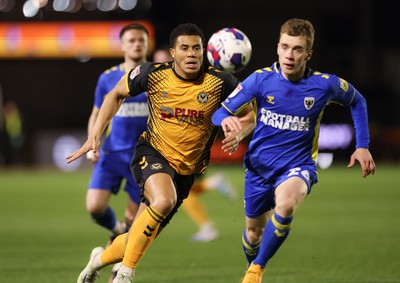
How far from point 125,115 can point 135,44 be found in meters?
0.72

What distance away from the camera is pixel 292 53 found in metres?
6.40

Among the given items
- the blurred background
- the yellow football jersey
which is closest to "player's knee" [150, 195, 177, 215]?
the yellow football jersey

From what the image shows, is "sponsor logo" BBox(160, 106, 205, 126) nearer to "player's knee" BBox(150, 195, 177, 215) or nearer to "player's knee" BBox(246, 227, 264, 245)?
"player's knee" BBox(150, 195, 177, 215)

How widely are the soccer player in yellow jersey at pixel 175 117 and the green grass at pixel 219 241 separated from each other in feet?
4.41

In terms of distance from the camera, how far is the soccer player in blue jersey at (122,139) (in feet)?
26.9

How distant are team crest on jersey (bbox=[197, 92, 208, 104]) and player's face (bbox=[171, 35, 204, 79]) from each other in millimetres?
181

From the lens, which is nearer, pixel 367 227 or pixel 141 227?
pixel 141 227

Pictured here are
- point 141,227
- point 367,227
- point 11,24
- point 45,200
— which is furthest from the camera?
point 11,24

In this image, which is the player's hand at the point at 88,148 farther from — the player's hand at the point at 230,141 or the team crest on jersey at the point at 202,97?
the player's hand at the point at 230,141

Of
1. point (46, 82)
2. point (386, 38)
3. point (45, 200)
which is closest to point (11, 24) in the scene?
point (46, 82)

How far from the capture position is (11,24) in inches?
981

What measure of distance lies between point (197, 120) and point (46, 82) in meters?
23.1

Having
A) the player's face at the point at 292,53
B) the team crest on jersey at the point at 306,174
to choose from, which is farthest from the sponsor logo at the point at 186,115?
the team crest on jersey at the point at 306,174

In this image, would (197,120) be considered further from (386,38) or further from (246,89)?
(386,38)
